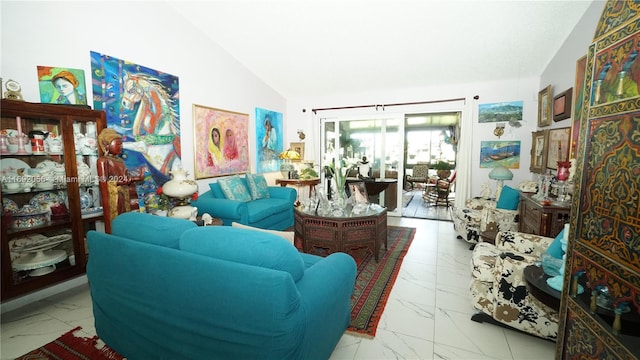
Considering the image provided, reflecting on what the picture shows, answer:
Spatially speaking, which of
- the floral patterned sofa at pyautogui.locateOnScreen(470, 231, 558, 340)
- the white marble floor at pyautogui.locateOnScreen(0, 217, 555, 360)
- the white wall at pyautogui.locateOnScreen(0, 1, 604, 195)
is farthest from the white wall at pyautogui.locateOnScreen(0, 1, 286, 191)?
the floral patterned sofa at pyautogui.locateOnScreen(470, 231, 558, 340)

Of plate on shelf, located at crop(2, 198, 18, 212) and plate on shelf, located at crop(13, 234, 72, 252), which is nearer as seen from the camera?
plate on shelf, located at crop(2, 198, 18, 212)

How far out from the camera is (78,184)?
8.62 ft

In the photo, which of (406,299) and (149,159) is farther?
(149,159)

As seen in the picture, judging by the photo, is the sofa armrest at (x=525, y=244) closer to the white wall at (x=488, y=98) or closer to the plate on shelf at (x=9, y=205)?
the white wall at (x=488, y=98)

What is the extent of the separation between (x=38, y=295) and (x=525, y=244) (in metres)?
4.48

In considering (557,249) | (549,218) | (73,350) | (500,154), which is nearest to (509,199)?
(549,218)

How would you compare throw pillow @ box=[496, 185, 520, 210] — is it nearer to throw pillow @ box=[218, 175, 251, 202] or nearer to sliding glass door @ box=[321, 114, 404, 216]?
sliding glass door @ box=[321, 114, 404, 216]

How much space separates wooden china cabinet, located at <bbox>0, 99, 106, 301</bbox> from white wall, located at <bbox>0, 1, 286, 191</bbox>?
360mm

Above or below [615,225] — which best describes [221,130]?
above

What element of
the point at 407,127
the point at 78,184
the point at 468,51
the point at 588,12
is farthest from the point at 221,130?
the point at 407,127

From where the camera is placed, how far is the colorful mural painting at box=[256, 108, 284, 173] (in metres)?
5.63

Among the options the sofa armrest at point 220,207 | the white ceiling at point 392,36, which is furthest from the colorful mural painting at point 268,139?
the sofa armrest at point 220,207

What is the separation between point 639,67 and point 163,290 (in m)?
2.28

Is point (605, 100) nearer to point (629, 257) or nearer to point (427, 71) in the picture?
point (629, 257)
